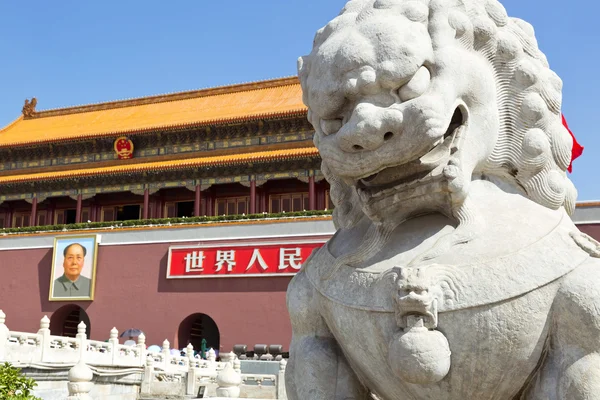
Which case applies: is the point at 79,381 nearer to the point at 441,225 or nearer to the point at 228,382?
the point at 228,382

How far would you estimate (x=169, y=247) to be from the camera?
16.5 meters

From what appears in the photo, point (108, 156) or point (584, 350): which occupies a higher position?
point (108, 156)

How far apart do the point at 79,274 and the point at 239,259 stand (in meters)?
4.55

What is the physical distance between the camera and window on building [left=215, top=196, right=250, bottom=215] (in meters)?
19.2

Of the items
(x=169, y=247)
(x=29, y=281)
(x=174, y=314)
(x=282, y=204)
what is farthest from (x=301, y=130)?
(x=29, y=281)

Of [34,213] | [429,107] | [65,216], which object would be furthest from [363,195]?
[65,216]

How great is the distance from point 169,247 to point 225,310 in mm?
2226

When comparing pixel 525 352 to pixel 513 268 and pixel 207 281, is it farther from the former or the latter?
pixel 207 281

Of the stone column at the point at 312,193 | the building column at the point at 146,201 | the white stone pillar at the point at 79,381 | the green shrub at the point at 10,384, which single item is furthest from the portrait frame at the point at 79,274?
the green shrub at the point at 10,384

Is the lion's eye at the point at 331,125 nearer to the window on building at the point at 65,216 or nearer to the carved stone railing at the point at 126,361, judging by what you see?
the carved stone railing at the point at 126,361

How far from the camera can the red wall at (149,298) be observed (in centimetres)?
1520

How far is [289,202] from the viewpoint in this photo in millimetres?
18859

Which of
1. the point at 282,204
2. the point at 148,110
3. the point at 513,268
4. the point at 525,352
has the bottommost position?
the point at 525,352

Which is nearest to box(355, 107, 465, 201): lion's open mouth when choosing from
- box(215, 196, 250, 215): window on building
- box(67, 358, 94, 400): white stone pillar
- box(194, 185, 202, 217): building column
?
box(67, 358, 94, 400): white stone pillar
